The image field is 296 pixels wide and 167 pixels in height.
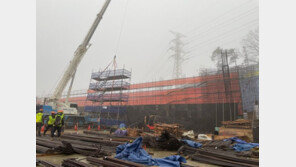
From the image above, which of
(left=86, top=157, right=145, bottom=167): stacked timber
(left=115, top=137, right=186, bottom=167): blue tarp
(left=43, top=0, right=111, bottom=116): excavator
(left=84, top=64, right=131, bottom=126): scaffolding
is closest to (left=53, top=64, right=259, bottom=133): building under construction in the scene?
(left=84, top=64, right=131, bottom=126): scaffolding

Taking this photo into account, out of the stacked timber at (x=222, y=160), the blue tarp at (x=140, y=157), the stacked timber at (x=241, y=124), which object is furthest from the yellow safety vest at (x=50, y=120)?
the stacked timber at (x=241, y=124)

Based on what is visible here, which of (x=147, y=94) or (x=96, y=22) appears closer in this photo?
(x=96, y=22)

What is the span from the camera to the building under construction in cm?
1454

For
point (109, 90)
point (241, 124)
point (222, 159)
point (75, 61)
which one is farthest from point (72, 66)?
point (241, 124)

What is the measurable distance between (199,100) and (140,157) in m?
12.6

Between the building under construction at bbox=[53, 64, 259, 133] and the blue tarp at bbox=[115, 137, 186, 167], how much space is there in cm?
1064

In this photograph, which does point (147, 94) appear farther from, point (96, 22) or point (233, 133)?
point (233, 133)

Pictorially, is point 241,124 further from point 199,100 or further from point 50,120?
point 50,120

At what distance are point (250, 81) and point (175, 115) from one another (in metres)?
7.65

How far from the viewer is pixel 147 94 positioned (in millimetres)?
22859

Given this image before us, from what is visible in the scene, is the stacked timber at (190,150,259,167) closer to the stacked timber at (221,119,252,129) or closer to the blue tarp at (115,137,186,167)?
the blue tarp at (115,137,186,167)

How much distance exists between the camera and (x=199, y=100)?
16.7m

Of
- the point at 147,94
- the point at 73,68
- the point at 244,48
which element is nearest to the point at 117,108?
the point at 147,94

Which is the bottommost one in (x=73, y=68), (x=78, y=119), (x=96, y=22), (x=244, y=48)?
(x=78, y=119)
